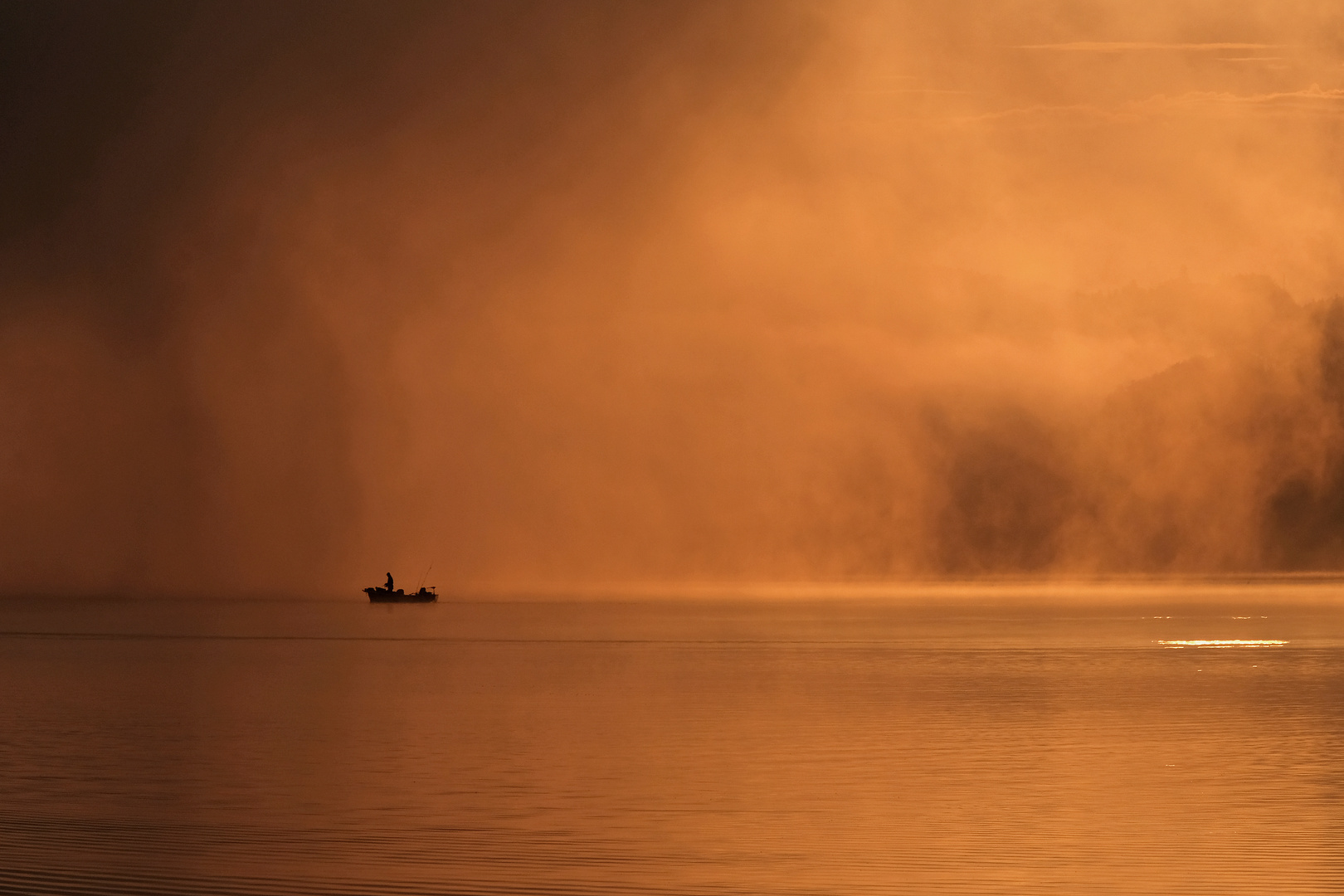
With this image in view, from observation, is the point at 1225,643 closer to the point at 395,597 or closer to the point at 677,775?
the point at 677,775

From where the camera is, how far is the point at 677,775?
107ft

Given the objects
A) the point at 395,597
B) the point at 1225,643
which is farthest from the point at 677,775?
the point at 395,597

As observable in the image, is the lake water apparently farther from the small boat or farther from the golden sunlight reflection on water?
the small boat

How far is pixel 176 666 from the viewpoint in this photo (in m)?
71.8

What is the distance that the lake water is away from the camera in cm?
2198

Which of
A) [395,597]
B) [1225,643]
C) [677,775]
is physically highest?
[395,597]

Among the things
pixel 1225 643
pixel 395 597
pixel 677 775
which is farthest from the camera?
pixel 395 597

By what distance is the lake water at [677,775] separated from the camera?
72.1 feet

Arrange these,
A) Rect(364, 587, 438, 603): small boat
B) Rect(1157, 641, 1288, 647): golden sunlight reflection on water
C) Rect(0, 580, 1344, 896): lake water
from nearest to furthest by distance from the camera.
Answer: Rect(0, 580, 1344, 896): lake water < Rect(1157, 641, 1288, 647): golden sunlight reflection on water < Rect(364, 587, 438, 603): small boat

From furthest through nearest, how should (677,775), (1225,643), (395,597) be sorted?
(395,597) < (1225,643) < (677,775)

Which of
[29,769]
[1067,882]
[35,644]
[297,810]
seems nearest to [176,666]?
[35,644]

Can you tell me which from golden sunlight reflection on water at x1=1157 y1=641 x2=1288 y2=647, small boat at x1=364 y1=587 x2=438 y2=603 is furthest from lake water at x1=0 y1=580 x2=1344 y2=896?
small boat at x1=364 y1=587 x2=438 y2=603

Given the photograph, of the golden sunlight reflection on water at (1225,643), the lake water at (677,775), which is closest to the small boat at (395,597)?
the golden sunlight reflection on water at (1225,643)

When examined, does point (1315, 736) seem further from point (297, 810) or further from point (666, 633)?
point (666, 633)
